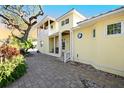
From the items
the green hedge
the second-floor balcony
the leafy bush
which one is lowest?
the green hedge

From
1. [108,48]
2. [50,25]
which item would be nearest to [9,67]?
[108,48]

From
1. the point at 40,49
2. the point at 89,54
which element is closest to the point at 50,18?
the point at 40,49

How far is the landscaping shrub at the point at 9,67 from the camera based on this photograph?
887cm

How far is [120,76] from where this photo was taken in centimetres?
1074

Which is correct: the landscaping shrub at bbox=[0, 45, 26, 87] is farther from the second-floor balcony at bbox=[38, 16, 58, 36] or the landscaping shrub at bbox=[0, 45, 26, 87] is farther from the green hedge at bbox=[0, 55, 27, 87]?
the second-floor balcony at bbox=[38, 16, 58, 36]

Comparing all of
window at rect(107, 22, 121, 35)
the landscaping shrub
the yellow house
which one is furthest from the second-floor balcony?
window at rect(107, 22, 121, 35)

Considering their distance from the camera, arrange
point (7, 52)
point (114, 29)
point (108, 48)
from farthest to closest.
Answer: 1. point (108, 48)
2. point (7, 52)
3. point (114, 29)

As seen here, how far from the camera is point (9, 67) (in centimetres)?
964

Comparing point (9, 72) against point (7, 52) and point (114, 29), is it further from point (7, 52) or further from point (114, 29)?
point (114, 29)

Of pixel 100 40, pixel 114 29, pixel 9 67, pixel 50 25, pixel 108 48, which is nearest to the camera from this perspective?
pixel 9 67

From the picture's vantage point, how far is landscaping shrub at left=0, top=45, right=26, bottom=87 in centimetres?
887

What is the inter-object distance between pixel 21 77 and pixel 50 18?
18.2m

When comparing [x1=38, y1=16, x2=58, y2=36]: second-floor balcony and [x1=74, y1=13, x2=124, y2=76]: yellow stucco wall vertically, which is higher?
[x1=38, y1=16, x2=58, y2=36]: second-floor balcony
